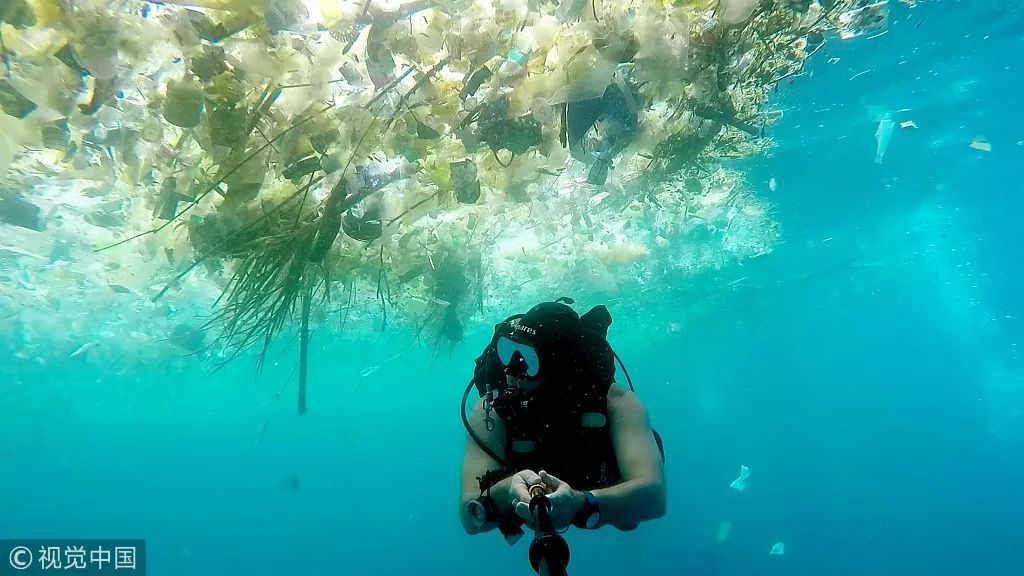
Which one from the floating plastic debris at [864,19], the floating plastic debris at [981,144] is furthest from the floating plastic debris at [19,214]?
the floating plastic debris at [981,144]

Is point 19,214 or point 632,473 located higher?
point 19,214

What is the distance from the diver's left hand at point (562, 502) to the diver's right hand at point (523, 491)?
36 mm

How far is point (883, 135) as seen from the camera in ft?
40.3

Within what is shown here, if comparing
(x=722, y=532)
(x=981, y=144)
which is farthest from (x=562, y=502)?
(x=722, y=532)

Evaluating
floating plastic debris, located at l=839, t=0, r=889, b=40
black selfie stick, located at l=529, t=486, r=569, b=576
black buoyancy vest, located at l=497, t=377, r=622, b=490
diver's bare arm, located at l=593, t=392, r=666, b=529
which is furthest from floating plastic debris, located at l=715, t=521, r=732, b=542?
black selfie stick, located at l=529, t=486, r=569, b=576

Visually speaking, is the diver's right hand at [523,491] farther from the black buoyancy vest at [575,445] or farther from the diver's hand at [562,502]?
the black buoyancy vest at [575,445]

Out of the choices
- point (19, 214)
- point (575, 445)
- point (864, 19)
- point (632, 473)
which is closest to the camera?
point (632, 473)

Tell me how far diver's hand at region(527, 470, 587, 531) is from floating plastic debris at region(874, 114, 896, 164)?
14.0 meters

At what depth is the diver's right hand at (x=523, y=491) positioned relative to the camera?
72.6 inches

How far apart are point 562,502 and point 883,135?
15.0 meters

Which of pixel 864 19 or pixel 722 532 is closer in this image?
pixel 864 19

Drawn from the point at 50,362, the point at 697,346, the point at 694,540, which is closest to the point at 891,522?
the point at 694,540

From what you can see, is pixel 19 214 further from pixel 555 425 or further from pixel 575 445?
pixel 575 445

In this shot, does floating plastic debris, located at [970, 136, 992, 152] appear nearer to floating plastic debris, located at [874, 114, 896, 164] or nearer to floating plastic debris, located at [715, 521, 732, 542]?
floating plastic debris, located at [874, 114, 896, 164]
